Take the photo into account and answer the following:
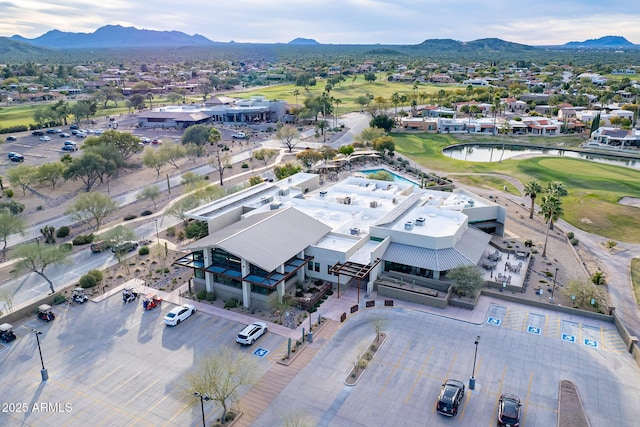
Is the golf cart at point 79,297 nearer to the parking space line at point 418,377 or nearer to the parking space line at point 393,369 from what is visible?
the parking space line at point 393,369

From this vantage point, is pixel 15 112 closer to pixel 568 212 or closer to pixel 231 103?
pixel 231 103

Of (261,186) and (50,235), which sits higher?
(261,186)

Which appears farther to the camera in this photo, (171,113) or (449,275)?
(171,113)

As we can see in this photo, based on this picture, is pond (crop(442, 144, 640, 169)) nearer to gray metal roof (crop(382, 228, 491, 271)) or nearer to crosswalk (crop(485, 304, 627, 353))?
gray metal roof (crop(382, 228, 491, 271))

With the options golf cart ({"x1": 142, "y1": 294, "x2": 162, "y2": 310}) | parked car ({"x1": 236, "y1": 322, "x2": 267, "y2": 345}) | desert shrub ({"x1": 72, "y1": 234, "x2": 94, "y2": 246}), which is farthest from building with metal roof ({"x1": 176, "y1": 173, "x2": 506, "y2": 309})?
desert shrub ({"x1": 72, "y1": 234, "x2": 94, "y2": 246})

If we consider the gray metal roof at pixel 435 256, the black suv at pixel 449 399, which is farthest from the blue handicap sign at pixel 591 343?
the black suv at pixel 449 399

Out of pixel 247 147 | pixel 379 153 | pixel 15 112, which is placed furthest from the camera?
pixel 15 112

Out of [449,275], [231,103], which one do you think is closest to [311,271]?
[449,275]

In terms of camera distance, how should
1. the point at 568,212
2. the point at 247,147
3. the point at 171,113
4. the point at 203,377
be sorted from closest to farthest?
the point at 203,377 < the point at 568,212 < the point at 247,147 < the point at 171,113
